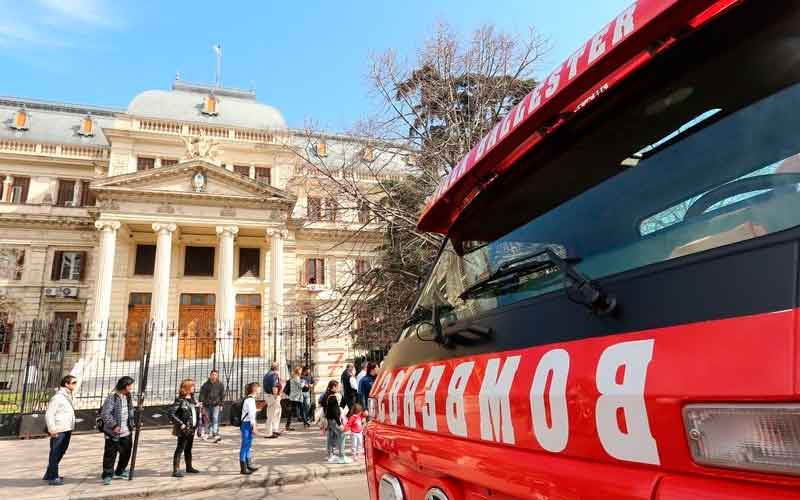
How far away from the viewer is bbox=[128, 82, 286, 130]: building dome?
35281 mm

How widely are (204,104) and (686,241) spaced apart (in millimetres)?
41463

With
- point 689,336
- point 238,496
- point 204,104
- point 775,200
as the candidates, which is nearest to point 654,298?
point 689,336

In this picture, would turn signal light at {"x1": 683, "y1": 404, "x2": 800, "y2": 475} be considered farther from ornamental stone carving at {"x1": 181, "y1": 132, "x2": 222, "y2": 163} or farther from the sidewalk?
ornamental stone carving at {"x1": 181, "y1": 132, "x2": 222, "y2": 163}

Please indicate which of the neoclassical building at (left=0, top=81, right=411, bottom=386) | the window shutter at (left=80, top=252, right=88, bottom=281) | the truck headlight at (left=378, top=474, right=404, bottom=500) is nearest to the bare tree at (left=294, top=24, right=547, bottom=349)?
the truck headlight at (left=378, top=474, right=404, bottom=500)

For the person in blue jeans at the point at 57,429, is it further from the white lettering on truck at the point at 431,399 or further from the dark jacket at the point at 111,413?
the white lettering on truck at the point at 431,399

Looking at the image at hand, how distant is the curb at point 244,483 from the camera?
7.16 metres

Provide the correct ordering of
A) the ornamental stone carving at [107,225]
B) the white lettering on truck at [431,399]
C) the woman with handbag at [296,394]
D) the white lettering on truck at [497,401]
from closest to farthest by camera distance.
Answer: the white lettering on truck at [497,401], the white lettering on truck at [431,399], the woman with handbag at [296,394], the ornamental stone carving at [107,225]

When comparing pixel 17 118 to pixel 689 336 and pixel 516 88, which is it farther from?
pixel 689 336

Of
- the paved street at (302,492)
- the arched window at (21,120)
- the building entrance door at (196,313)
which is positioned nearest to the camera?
the paved street at (302,492)

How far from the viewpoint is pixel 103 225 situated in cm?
2778

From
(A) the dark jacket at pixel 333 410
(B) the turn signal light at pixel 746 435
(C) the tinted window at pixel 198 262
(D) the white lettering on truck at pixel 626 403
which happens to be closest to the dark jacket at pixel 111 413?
(A) the dark jacket at pixel 333 410

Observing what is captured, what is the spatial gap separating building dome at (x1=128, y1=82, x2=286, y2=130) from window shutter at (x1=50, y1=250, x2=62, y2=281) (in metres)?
11.2

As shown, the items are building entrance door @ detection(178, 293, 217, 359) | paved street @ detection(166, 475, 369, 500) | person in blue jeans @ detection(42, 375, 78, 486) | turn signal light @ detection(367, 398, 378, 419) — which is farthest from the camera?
building entrance door @ detection(178, 293, 217, 359)

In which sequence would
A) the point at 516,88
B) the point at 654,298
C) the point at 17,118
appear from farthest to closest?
the point at 17,118 → the point at 516,88 → the point at 654,298
